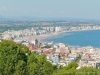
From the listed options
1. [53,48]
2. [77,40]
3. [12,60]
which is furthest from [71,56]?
[77,40]

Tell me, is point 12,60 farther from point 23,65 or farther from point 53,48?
point 53,48

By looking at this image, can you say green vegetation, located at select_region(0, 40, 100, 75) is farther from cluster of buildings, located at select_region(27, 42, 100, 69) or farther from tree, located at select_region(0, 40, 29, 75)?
cluster of buildings, located at select_region(27, 42, 100, 69)

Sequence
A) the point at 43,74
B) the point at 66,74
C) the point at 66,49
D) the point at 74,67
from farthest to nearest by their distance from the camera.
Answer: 1. the point at 66,49
2. the point at 74,67
3. the point at 43,74
4. the point at 66,74

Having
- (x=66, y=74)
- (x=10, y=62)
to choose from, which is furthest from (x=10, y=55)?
(x=66, y=74)

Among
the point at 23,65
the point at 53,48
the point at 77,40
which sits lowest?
the point at 77,40

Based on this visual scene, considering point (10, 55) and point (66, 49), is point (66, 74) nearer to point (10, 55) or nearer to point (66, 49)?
point (10, 55)

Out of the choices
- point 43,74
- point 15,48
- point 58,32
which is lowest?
point 58,32

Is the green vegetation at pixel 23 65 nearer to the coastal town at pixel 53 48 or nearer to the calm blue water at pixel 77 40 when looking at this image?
the coastal town at pixel 53 48
